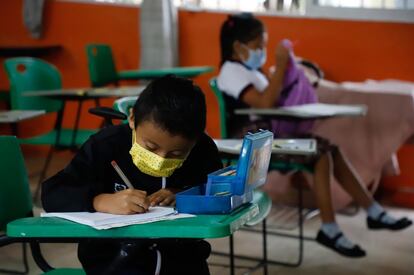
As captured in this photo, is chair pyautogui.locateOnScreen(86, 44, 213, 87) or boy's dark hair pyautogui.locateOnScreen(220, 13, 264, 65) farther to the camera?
chair pyautogui.locateOnScreen(86, 44, 213, 87)

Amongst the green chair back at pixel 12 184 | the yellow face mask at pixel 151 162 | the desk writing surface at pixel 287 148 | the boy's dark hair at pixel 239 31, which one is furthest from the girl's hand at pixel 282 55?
the yellow face mask at pixel 151 162

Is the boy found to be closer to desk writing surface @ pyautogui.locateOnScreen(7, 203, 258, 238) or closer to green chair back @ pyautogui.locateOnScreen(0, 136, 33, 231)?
desk writing surface @ pyautogui.locateOnScreen(7, 203, 258, 238)

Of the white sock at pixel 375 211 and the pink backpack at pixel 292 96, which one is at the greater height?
the pink backpack at pixel 292 96

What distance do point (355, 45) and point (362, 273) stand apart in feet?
6.49

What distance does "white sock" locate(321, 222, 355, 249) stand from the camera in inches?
155

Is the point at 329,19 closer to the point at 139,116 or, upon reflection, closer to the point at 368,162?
the point at 368,162

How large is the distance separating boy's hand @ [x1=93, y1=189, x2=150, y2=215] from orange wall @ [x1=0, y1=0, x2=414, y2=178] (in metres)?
3.66

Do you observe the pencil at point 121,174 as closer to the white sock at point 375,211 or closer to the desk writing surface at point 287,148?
the desk writing surface at point 287,148

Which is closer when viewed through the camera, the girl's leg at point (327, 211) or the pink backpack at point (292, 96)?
the girl's leg at point (327, 211)

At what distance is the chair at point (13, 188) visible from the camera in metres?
2.10

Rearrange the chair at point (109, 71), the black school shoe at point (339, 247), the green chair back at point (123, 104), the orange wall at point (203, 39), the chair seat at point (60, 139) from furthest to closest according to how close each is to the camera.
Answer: the chair at point (109, 71) < the orange wall at point (203, 39) < the chair seat at point (60, 139) < the black school shoe at point (339, 247) < the green chair back at point (123, 104)

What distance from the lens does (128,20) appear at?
6230 mm

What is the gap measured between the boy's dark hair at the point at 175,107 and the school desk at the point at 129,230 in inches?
10.6

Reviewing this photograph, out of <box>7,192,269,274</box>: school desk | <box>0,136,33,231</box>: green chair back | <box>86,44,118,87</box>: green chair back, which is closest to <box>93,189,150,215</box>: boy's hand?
<box>7,192,269,274</box>: school desk
